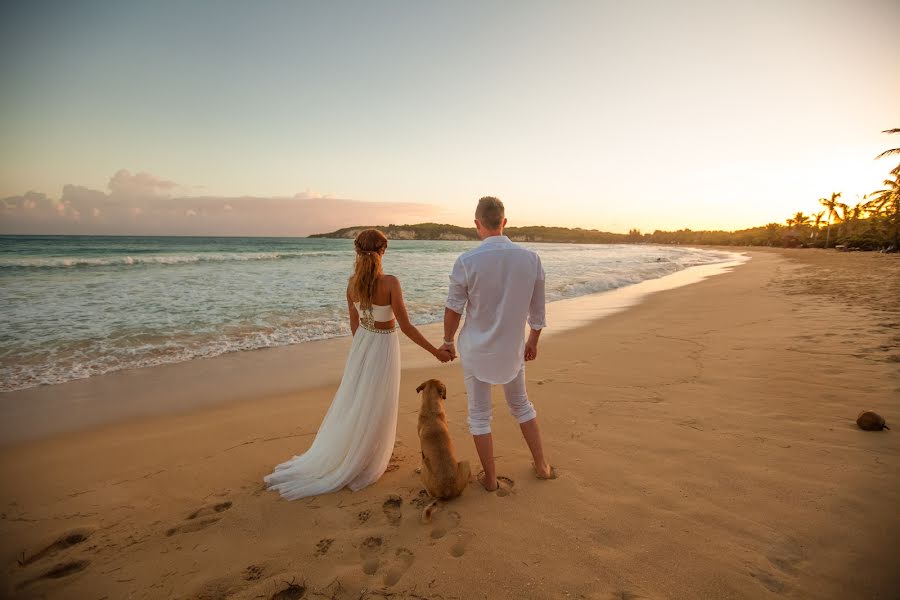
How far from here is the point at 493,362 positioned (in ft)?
9.53

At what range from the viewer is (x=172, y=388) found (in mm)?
5645

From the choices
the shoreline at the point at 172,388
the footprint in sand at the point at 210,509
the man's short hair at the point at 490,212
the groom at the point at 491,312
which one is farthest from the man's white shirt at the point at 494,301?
the shoreline at the point at 172,388

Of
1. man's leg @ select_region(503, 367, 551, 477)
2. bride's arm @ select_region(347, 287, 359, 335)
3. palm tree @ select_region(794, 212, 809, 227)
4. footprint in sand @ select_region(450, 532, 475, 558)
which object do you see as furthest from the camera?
palm tree @ select_region(794, 212, 809, 227)

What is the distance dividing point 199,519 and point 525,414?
2.63m

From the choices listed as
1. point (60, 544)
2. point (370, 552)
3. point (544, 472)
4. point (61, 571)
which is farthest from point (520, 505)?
point (60, 544)

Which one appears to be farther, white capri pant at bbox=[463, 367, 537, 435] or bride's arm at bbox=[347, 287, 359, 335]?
bride's arm at bbox=[347, 287, 359, 335]

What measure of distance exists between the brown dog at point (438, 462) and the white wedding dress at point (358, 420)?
18.1 inches

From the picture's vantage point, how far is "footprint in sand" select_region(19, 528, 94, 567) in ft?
8.32

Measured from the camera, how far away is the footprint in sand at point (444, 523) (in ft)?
8.68

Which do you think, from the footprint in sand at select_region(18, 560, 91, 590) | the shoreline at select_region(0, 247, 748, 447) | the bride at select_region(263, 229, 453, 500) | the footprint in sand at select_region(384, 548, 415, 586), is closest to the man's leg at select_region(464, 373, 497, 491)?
the bride at select_region(263, 229, 453, 500)

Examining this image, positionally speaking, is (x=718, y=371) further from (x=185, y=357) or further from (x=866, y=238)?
(x=866, y=238)

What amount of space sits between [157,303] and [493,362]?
1231 cm

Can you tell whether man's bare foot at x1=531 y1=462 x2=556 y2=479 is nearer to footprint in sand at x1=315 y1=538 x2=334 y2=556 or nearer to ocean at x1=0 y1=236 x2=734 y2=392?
footprint in sand at x1=315 y1=538 x2=334 y2=556

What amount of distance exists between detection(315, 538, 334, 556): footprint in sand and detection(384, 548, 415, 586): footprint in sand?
18.9 inches
